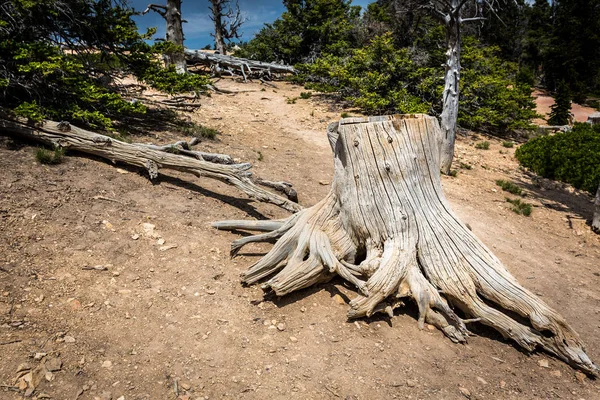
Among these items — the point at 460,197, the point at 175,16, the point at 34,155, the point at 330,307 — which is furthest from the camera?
the point at 175,16

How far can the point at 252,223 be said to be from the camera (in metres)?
4.77

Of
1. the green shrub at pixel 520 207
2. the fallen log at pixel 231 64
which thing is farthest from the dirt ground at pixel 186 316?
the fallen log at pixel 231 64

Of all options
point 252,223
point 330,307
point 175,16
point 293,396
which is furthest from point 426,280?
point 175,16

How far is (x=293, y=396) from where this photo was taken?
2.73 metres

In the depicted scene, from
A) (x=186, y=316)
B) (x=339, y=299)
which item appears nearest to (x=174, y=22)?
(x=186, y=316)

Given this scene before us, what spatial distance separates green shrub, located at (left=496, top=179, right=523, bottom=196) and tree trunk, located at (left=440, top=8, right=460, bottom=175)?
1346 millimetres

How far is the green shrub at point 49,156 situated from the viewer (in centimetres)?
522

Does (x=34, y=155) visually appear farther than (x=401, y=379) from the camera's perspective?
Yes

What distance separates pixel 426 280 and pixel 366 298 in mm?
748

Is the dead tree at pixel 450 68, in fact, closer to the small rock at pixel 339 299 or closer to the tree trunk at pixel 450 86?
the tree trunk at pixel 450 86

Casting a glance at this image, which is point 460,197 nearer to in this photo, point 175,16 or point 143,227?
point 143,227

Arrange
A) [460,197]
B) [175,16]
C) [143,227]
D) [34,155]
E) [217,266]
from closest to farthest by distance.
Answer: [217,266], [143,227], [34,155], [460,197], [175,16]

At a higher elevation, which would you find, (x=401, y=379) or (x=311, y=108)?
(x=311, y=108)

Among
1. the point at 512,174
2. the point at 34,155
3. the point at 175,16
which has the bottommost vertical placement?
the point at 512,174
